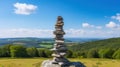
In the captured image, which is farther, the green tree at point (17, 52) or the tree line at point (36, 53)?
the tree line at point (36, 53)

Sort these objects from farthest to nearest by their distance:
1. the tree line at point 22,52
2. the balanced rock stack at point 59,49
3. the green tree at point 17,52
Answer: the tree line at point 22,52 < the green tree at point 17,52 < the balanced rock stack at point 59,49

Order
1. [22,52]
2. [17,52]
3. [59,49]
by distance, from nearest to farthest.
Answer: [59,49] → [17,52] → [22,52]

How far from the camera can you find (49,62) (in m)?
17.5

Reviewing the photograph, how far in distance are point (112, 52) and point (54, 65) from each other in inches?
3692

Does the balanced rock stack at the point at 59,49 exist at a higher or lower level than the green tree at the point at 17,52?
higher

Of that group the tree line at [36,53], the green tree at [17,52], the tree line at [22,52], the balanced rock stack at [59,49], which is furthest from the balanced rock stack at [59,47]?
the tree line at [22,52]

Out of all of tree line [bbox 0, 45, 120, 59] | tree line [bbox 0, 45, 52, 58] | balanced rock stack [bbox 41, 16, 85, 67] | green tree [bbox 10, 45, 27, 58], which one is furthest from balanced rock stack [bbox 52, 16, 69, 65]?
tree line [bbox 0, 45, 52, 58]

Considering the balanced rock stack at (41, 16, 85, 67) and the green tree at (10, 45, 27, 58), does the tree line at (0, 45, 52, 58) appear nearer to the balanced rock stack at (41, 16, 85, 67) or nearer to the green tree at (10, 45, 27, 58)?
Answer: the green tree at (10, 45, 27, 58)

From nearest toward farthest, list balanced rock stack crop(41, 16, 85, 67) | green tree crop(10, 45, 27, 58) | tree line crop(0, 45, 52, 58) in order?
1. balanced rock stack crop(41, 16, 85, 67)
2. green tree crop(10, 45, 27, 58)
3. tree line crop(0, 45, 52, 58)

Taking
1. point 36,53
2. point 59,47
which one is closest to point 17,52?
point 36,53

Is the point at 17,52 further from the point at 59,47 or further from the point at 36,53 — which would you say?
the point at 59,47

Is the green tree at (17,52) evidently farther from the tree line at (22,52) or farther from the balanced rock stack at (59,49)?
the balanced rock stack at (59,49)

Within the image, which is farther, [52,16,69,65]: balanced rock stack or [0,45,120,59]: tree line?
[0,45,120,59]: tree line

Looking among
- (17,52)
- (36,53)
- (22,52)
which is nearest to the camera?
(17,52)
